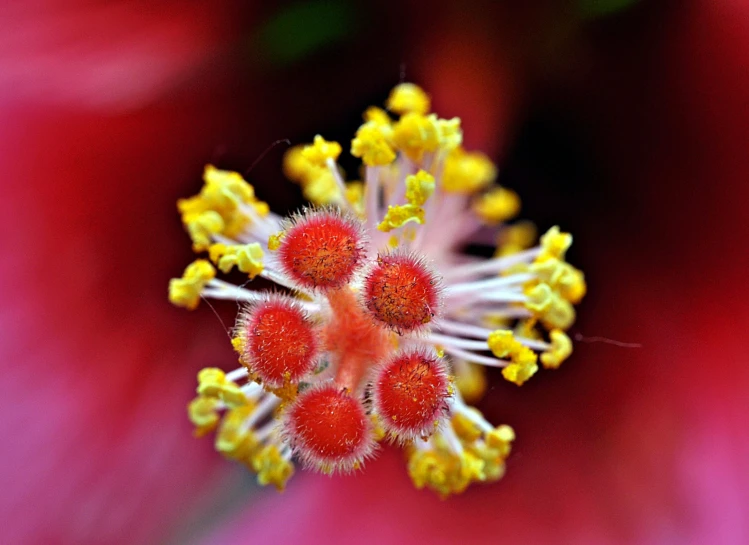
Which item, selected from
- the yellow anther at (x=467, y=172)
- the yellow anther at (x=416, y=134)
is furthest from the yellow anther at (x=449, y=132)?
the yellow anther at (x=467, y=172)

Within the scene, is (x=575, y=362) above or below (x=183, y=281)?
below

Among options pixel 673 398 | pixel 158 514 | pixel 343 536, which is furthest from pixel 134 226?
pixel 673 398

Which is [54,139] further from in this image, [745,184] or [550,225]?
[745,184]

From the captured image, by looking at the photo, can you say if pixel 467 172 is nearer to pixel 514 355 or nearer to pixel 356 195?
pixel 356 195

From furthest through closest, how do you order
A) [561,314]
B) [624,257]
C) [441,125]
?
1. [624,257]
2. [561,314]
3. [441,125]

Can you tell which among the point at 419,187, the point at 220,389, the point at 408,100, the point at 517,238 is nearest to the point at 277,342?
the point at 220,389

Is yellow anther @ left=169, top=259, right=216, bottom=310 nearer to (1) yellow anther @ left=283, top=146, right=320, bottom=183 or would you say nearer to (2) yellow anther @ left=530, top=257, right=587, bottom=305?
(1) yellow anther @ left=283, top=146, right=320, bottom=183

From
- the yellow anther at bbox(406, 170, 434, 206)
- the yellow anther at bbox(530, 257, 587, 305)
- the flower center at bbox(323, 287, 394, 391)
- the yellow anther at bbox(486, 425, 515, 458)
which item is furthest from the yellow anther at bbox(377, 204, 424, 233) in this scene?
the yellow anther at bbox(486, 425, 515, 458)

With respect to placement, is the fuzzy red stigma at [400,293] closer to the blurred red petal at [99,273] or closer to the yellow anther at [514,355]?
the yellow anther at [514,355]
